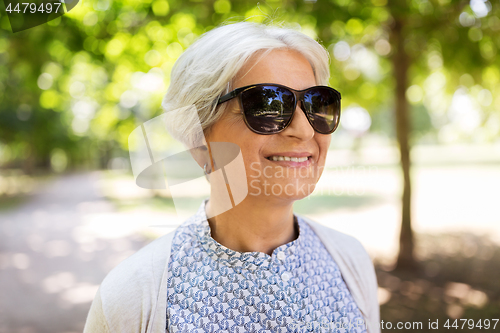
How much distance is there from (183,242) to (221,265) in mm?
198

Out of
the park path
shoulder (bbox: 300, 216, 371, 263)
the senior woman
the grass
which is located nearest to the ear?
the senior woman

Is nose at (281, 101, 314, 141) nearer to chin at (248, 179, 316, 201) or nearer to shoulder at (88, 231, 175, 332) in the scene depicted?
chin at (248, 179, 316, 201)

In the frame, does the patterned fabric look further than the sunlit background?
No

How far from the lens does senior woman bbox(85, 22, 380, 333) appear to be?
1228mm

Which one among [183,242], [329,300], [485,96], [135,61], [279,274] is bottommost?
[329,300]

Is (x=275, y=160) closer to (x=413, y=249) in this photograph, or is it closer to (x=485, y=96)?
(x=413, y=249)

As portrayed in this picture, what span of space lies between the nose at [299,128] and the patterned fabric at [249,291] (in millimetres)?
457

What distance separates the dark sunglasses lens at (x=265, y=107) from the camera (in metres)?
1.26

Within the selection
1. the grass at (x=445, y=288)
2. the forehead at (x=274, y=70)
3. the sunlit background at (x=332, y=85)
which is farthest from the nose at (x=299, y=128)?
the grass at (x=445, y=288)

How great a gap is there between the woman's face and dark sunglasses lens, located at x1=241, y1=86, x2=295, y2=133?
0.03 metres

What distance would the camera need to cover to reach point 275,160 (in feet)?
4.13

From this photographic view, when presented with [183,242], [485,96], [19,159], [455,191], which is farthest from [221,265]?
[19,159]

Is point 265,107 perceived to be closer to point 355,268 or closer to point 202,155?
point 202,155

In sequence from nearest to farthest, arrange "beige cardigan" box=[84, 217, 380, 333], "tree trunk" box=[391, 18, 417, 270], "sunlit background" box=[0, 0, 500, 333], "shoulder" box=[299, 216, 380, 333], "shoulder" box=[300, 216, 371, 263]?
"beige cardigan" box=[84, 217, 380, 333] < "shoulder" box=[299, 216, 380, 333] < "shoulder" box=[300, 216, 371, 263] < "sunlit background" box=[0, 0, 500, 333] < "tree trunk" box=[391, 18, 417, 270]
